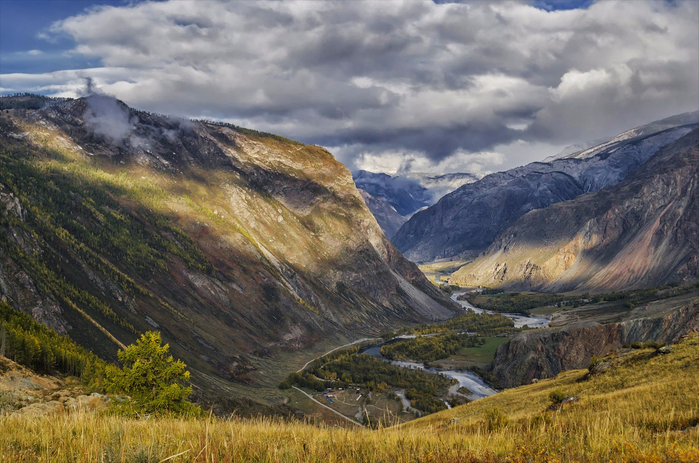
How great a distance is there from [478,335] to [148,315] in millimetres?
111104

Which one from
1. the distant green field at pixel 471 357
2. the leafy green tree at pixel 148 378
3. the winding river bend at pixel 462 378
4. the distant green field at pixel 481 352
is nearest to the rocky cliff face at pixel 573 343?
the winding river bend at pixel 462 378

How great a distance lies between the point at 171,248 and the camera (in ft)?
401

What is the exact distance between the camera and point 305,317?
13975cm

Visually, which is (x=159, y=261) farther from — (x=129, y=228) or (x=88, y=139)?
(x=88, y=139)

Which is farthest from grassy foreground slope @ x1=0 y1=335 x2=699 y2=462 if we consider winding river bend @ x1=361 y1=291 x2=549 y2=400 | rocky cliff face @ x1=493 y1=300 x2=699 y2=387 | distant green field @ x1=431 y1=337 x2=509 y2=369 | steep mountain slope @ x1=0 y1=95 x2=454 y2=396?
distant green field @ x1=431 y1=337 x2=509 y2=369

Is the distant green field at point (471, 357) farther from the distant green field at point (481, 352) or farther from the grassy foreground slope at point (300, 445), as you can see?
the grassy foreground slope at point (300, 445)

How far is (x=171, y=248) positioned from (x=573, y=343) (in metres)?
101

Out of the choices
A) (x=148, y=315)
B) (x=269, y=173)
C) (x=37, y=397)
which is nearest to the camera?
(x=37, y=397)

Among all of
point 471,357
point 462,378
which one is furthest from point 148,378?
point 471,357

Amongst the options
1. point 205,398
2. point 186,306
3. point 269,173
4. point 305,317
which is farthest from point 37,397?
point 269,173

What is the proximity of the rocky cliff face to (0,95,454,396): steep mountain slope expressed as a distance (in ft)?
176

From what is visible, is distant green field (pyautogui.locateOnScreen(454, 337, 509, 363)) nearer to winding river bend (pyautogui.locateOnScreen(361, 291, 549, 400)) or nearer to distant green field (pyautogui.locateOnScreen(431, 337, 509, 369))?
distant green field (pyautogui.locateOnScreen(431, 337, 509, 369))

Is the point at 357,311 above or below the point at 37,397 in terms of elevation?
below

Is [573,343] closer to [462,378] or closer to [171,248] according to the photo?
[462,378]
